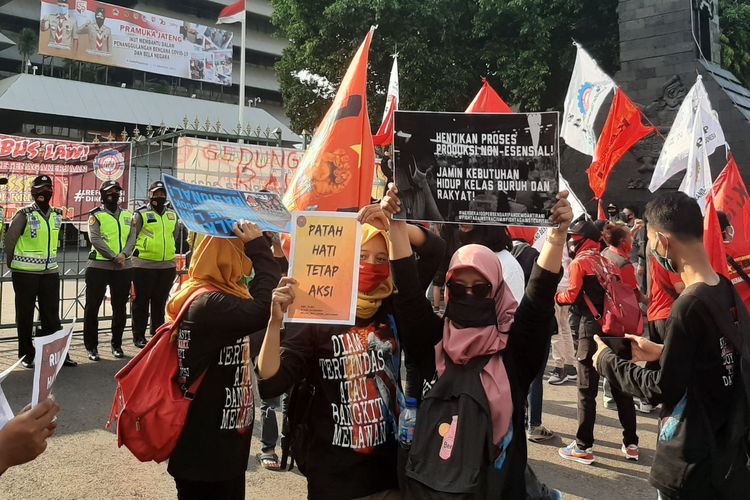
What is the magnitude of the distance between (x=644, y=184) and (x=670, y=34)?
11.8 feet

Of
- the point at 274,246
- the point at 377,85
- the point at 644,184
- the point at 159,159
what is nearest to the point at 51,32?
the point at 377,85

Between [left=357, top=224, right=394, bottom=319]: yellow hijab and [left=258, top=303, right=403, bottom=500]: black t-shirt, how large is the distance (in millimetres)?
42

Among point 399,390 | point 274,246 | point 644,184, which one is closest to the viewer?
point 399,390

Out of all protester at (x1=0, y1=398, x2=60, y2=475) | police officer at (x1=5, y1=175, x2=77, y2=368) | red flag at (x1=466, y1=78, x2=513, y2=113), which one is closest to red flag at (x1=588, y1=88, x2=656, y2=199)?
red flag at (x1=466, y1=78, x2=513, y2=113)

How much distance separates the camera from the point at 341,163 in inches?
105

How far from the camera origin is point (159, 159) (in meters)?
8.48

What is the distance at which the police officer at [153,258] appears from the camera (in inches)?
288

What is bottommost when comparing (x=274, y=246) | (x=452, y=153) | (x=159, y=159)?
(x=274, y=246)

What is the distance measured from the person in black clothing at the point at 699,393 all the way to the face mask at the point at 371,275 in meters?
1.07

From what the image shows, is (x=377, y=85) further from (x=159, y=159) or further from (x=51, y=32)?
(x=51, y=32)

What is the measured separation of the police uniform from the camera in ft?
20.3

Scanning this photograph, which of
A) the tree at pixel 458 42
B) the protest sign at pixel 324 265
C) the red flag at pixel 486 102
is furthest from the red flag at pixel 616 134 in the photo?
the tree at pixel 458 42

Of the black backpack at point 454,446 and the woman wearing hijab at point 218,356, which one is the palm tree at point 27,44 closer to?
the woman wearing hijab at point 218,356

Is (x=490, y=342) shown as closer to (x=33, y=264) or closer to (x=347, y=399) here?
(x=347, y=399)
